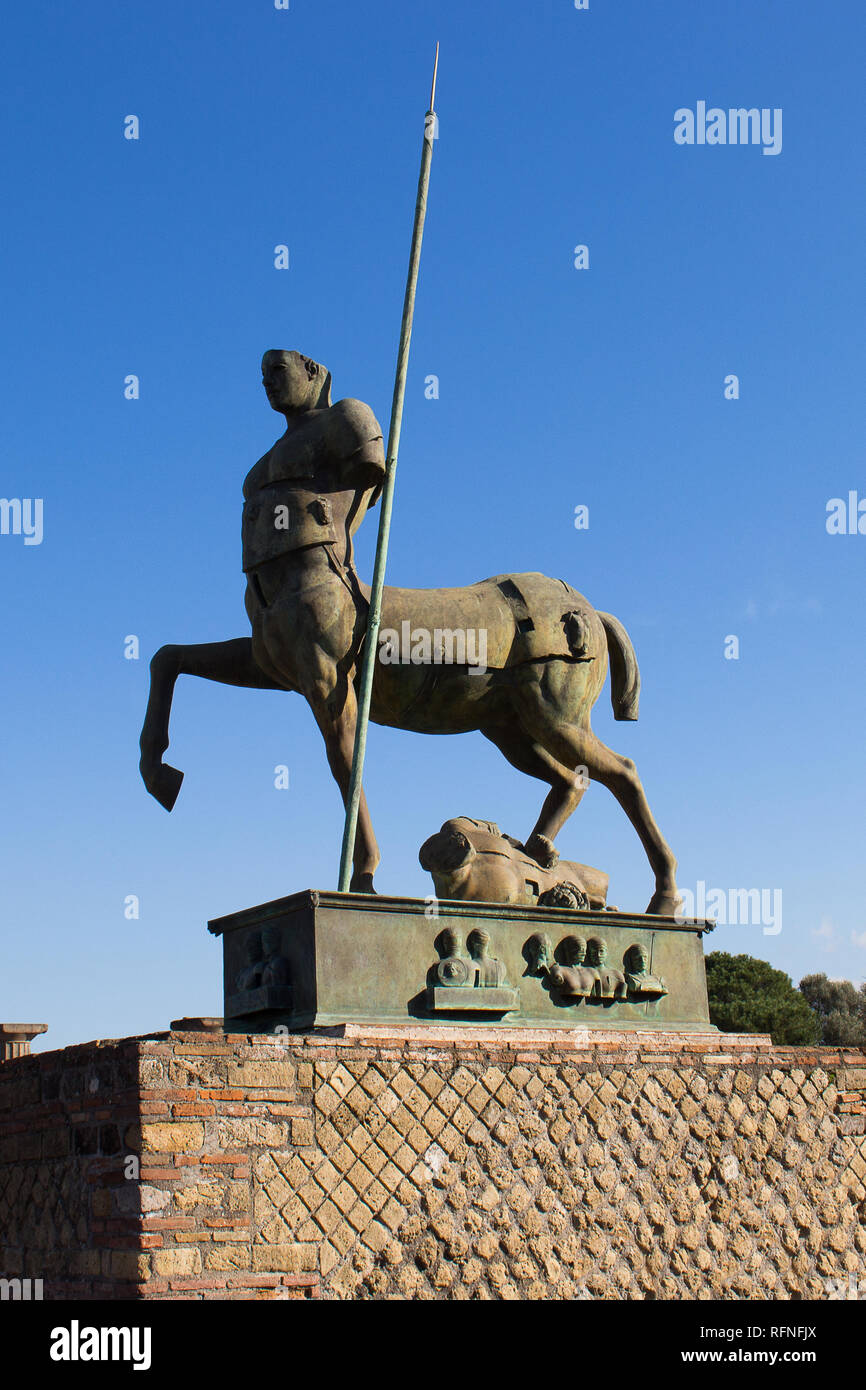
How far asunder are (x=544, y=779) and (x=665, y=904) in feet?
3.57

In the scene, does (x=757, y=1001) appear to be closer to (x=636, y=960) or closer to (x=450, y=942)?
(x=636, y=960)

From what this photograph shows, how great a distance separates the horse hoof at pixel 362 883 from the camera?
27.4ft

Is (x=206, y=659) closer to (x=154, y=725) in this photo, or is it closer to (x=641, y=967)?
(x=154, y=725)

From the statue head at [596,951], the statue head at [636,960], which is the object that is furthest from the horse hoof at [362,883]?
the statue head at [636,960]

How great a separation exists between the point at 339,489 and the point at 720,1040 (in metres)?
3.87

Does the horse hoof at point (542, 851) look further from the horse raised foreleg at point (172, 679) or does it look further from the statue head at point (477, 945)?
the horse raised foreleg at point (172, 679)

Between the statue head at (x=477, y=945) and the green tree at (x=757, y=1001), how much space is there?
23861 mm

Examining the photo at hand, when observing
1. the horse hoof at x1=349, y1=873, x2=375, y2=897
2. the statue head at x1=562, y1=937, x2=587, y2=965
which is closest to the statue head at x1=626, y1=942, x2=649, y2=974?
the statue head at x1=562, y1=937, x2=587, y2=965

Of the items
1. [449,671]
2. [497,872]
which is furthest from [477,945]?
[449,671]

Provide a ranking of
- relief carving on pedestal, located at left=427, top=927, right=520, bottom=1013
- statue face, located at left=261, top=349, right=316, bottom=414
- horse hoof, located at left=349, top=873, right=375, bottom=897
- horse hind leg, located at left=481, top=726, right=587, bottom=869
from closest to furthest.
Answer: relief carving on pedestal, located at left=427, top=927, right=520, bottom=1013 < horse hoof, located at left=349, top=873, right=375, bottom=897 < statue face, located at left=261, top=349, right=316, bottom=414 < horse hind leg, located at left=481, top=726, right=587, bottom=869

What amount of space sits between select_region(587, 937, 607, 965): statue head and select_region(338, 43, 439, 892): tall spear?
1508 mm

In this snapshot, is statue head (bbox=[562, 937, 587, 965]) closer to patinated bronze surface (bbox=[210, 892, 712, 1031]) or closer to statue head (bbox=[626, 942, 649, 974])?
patinated bronze surface (bbox=[210, 892, 712, 1031])

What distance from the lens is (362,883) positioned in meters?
8.36

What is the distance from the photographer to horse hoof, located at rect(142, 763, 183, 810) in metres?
8.59
